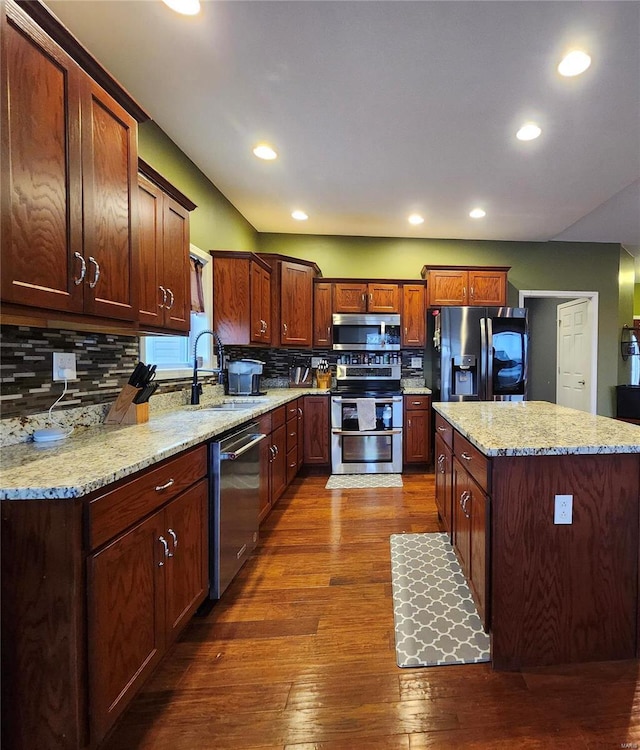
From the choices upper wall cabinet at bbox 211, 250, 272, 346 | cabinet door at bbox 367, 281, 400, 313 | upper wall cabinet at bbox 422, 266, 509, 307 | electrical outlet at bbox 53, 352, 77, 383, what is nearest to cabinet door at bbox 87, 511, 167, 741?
electrical outlet at bbox 53, 352, 77, 383

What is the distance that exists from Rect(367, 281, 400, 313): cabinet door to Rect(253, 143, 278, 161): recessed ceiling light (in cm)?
185

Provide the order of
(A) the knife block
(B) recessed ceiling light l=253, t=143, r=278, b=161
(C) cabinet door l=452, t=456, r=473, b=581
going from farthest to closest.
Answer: (B) recessed ceiling light l=253, t=143, r=278, b=161
(A) the knife block
(C) cabinet door l=452, t=456, r=473, b=581

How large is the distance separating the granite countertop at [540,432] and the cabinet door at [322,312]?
2066 mm

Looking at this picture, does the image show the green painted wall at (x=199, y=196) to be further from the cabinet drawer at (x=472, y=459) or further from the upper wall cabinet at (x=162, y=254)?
the cabinet drawer at (x=472, y=459)

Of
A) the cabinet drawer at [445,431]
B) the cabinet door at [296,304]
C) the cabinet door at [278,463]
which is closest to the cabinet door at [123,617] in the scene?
the cabinet door at [278,463]

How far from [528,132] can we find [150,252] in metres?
2.57

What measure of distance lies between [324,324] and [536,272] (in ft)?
9.68

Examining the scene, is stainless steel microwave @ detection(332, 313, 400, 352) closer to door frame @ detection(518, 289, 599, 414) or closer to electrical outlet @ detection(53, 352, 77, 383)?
door frame @ detection(518, 289, 599, 414)

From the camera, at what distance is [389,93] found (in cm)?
200

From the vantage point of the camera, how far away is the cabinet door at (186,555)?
133 centimetres

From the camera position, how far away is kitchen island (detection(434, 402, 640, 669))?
4.52 feet

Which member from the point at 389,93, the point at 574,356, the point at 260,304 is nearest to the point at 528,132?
the point at 389,93

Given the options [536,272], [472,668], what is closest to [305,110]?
[472,668]

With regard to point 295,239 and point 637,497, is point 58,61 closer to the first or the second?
point 637,497
